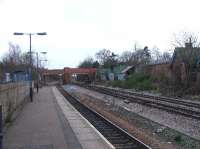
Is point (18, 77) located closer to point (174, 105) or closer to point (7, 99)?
point (174, 105)

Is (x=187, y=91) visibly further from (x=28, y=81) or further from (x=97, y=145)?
(x=97, y=145)

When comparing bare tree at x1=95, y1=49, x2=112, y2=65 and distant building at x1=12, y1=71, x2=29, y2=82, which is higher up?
bare tree at x1=95, y1=49, x2=112, y2=65

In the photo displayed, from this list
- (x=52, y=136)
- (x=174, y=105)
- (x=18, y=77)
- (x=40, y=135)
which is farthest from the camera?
(x=18, y=77)

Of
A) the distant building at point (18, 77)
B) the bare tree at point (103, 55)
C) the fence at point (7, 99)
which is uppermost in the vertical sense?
the bare tree at point (103, 55)

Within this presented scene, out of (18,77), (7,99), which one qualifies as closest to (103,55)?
(18,77)

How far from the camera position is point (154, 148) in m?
14.1

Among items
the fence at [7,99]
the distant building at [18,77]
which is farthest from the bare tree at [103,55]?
the fence at [7,99]

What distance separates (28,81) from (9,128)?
3134cm

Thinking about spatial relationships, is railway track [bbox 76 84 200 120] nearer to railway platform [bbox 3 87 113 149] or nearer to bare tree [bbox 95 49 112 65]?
railway platform [bbox 3 87 113 149]

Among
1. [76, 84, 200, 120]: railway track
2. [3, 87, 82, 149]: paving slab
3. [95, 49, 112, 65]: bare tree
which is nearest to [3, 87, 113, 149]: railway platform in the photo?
[3, 87, 82, 149]: paving slab

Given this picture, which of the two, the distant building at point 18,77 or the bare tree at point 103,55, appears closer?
the distant building at point 18,77

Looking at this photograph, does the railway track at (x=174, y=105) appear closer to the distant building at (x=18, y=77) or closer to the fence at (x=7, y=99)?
the fence at (x=7, y=99)

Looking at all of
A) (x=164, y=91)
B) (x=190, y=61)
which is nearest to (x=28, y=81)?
(x=164, y=91)

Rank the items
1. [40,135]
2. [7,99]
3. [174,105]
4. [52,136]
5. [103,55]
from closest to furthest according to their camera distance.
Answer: [52,136]
[40,135]
[7,99]
[174,105]
[103,55]
